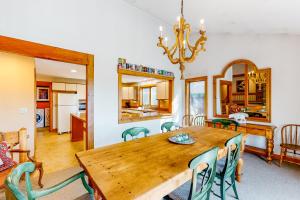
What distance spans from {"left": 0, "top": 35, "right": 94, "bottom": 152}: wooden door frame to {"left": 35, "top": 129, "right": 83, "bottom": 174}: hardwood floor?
100 centimetres

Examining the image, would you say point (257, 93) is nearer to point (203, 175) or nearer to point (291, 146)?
point (291, 146)

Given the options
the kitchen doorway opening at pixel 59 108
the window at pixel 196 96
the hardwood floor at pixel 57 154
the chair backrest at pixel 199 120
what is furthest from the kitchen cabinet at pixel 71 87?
the chair backrest at pixel 199 120

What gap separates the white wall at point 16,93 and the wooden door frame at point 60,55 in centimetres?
170

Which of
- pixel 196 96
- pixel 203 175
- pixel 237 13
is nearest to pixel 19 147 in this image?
pixel 203 175

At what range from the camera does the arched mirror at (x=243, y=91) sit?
349cm

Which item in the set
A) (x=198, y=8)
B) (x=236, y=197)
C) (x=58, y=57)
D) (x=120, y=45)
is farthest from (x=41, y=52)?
(x=236, y=197)

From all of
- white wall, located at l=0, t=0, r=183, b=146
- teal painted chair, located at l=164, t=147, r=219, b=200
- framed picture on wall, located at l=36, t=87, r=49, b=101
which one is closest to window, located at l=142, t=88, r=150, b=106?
white wall, located at l=0, t=0, r=183, b=146

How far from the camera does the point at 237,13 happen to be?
9.46 ft

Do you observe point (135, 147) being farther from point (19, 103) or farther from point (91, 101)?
point (19, 103)

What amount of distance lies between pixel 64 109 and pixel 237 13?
6575 mm

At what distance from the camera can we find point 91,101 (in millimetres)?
2760

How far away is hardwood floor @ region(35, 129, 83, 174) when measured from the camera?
3182 mm

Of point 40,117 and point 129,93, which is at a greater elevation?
point 129,93

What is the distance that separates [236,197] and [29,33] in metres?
3.68
